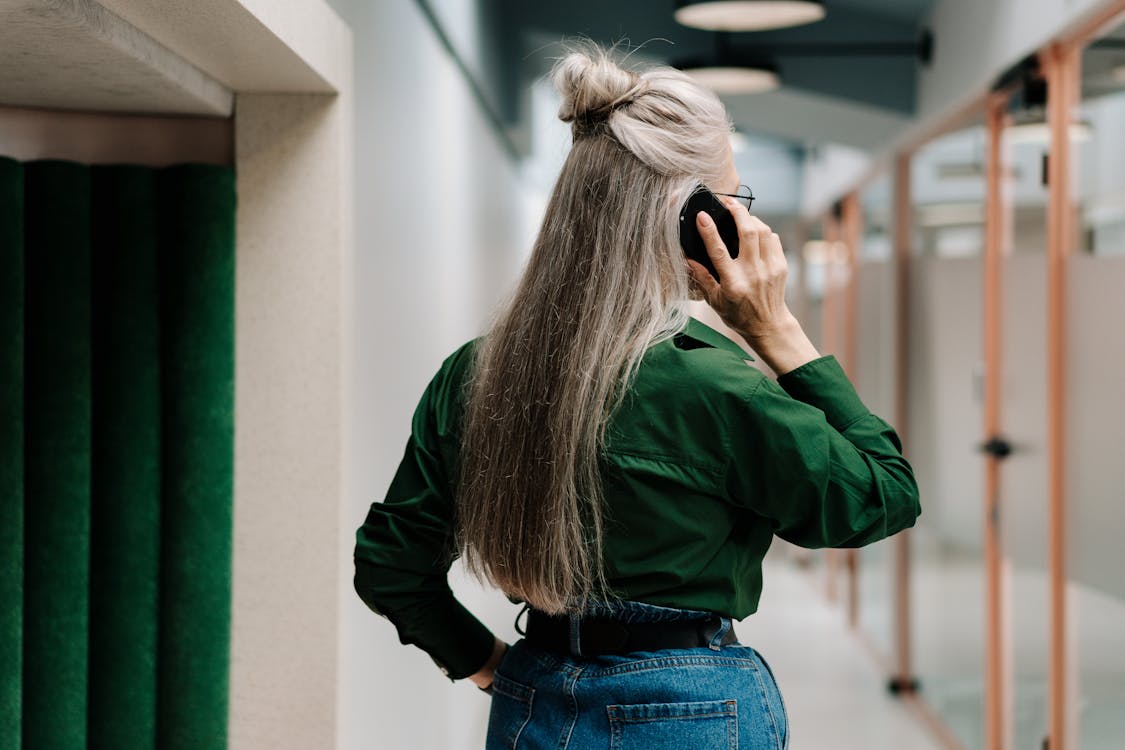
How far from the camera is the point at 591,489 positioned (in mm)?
1310

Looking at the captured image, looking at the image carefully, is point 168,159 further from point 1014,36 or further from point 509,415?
point 1014,36

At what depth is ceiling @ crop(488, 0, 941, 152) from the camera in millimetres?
4824

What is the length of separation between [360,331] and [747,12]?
1.95 meters

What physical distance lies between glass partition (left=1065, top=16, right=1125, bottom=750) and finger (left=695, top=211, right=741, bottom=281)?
5.58ft

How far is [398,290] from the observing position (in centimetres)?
271

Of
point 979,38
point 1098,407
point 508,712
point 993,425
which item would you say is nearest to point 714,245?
point 508,712

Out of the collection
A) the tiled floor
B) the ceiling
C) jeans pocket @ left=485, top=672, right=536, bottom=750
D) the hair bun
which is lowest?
the tiled floor

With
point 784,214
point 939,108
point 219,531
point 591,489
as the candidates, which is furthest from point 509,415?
point 784,214

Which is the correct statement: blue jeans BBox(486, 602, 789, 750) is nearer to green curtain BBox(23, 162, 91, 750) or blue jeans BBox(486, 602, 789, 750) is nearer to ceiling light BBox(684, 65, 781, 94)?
green curtain BBox(23, 162, 91, 750)

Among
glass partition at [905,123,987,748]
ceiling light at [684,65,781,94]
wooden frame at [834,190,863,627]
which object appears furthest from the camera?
wooden frame at [834,190,863,627]

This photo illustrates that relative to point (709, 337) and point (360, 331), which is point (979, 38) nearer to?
point (360, 331)

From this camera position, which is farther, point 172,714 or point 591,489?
point 172,714

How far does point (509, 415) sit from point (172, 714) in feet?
3.29

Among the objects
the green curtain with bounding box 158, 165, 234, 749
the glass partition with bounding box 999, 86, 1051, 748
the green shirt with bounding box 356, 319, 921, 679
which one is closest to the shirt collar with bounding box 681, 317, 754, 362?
the green shirt with bounding box 356, 319, 921, 679
